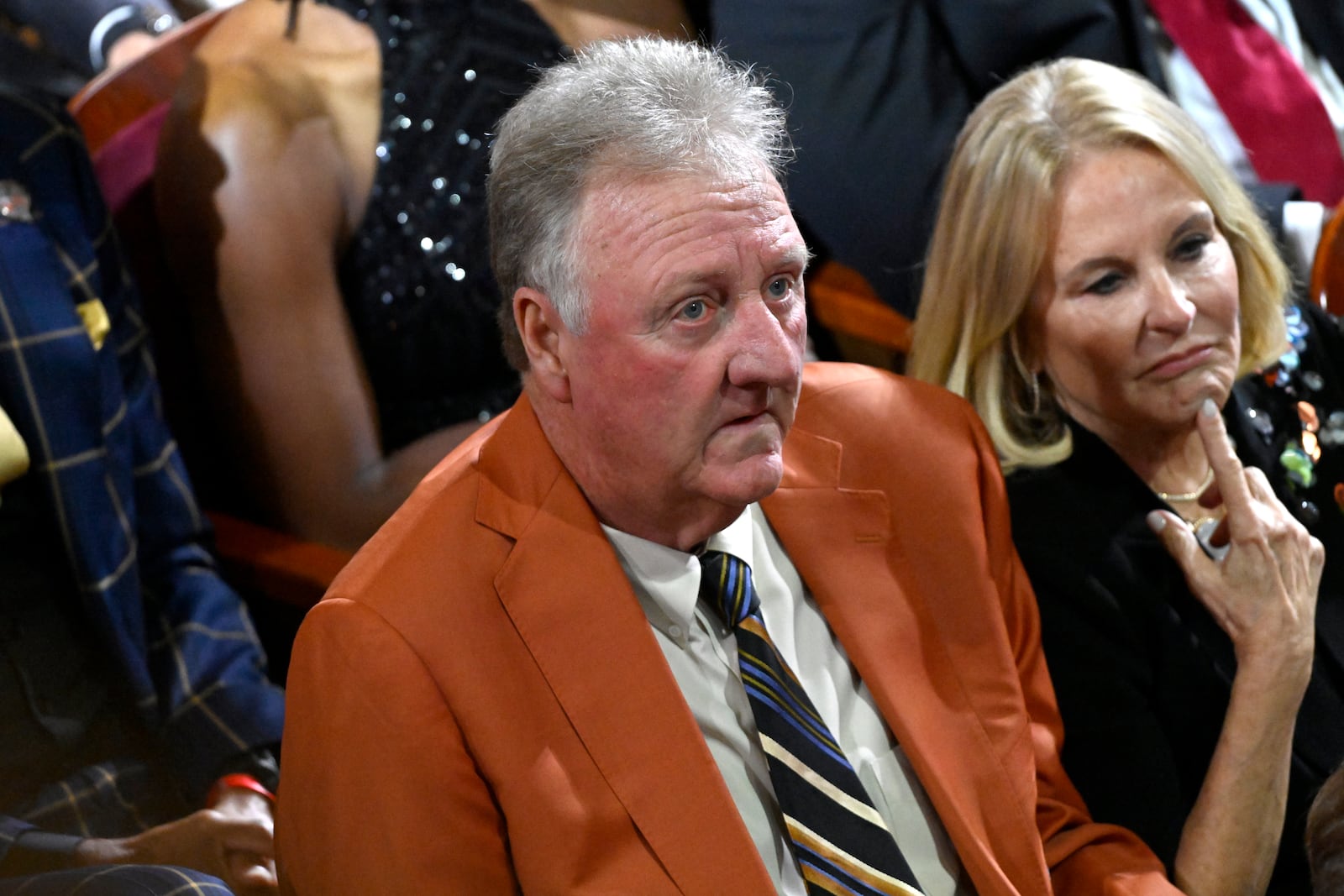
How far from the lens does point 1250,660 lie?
1.25 m

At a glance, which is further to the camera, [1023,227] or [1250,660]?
[1023,227]

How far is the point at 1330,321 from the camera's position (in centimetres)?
160

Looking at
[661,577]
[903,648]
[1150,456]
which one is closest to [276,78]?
[661,577]

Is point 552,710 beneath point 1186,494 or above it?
above

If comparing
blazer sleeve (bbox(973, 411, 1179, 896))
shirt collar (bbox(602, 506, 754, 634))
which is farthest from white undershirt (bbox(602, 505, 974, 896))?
blazer sleeve (bbox(973, 411, 1179, 896))

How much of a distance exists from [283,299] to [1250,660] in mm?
1032

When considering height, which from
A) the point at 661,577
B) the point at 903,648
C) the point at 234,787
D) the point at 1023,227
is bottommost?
the point at 234,787

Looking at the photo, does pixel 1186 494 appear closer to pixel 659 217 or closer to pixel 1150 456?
pixel 1150 456

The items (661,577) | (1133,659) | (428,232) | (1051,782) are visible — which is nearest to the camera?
(661,577)

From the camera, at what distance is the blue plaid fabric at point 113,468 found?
127cm

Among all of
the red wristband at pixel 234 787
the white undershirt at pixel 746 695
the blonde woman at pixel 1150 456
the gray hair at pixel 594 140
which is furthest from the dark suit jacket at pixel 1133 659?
the red wristband at pixel 234 787

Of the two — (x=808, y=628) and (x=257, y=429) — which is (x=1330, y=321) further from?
(x=257, y=429)

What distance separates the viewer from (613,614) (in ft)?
3.24

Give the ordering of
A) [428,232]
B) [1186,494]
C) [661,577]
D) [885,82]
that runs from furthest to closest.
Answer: [885,82]
[428,232]
[1186,494]
[661,577]
